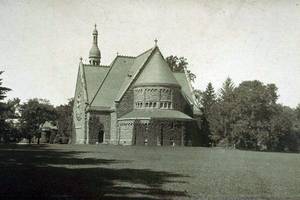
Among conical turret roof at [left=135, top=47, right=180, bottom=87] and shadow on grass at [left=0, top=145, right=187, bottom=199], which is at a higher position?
conical turret roof at [left=135, top=47, right=180, bottom=87]

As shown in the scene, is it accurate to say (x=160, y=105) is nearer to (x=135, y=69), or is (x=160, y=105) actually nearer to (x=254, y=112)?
(x=135, y=69)

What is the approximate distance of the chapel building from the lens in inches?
2356

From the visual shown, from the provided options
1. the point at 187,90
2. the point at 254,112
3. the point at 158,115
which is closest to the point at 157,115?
the point at 158,115

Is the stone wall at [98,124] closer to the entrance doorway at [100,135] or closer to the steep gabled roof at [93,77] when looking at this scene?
the entrance doorway at [100,135]

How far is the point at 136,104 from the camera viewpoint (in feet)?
213

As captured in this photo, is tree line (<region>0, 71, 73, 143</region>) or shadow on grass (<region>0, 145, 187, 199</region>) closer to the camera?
shadow on grass (<region>0, 145, 187, 199</region>)

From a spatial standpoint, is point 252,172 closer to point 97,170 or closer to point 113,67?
point 97,170

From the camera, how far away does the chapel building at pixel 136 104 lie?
59844mm

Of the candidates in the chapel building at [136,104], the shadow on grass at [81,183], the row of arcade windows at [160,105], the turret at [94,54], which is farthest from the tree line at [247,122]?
the shadow on grass at [81,183]

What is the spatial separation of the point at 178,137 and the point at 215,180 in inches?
1592

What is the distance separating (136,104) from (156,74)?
17.7 ft

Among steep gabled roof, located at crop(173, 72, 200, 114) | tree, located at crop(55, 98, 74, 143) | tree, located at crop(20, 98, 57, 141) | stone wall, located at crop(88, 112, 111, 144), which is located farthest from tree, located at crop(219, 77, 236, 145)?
tree, located at crop(20, 98, 57, 141)

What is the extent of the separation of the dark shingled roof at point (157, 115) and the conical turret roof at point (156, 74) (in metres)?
3.98

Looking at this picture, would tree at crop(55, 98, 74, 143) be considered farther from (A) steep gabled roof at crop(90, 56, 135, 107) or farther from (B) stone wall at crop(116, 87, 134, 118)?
(B) stone wall at crop(116, 87, 134, 118)
